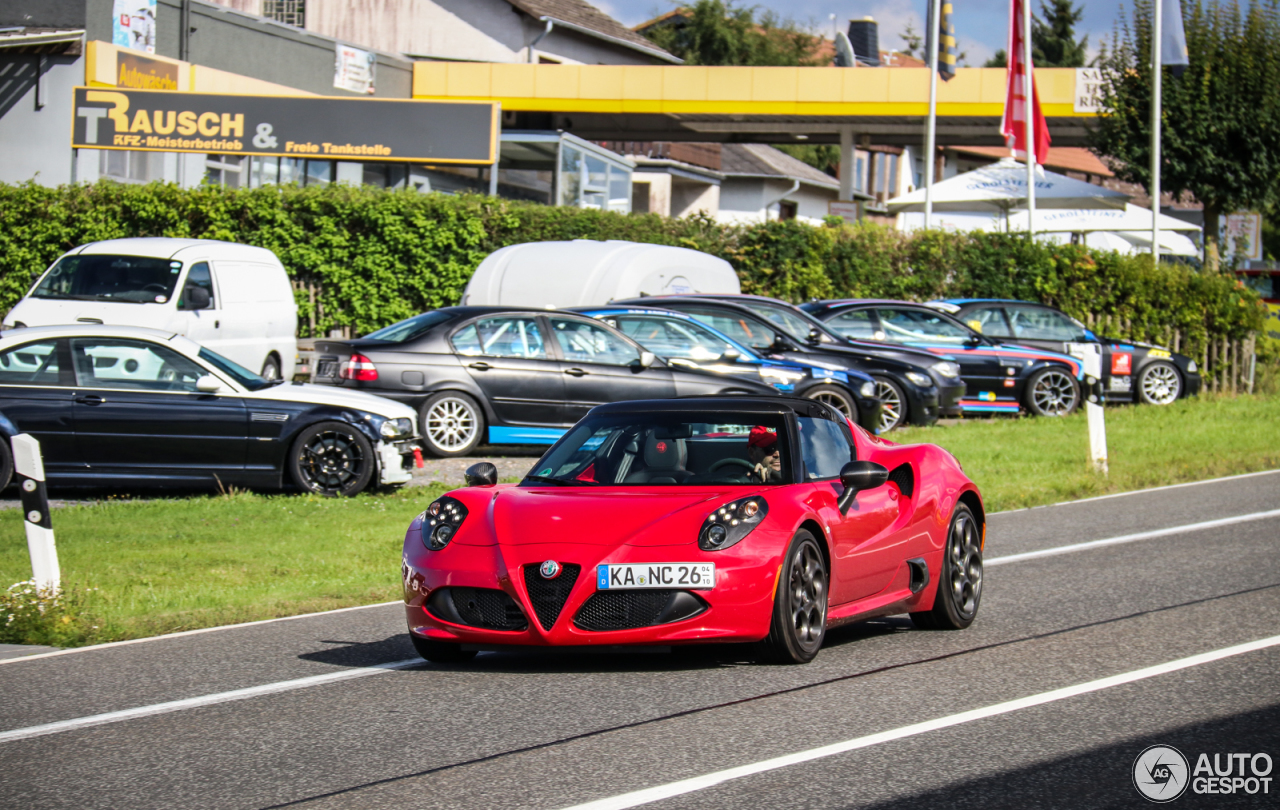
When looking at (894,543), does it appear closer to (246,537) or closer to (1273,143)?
(246,537)

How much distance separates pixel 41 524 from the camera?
840 cm

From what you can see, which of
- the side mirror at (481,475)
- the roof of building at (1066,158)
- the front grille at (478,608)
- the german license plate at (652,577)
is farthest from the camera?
the roof of building at (1066,158)

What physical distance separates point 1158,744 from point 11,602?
5905 mm

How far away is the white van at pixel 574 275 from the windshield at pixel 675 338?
324 centimetres

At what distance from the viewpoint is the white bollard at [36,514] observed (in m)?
8.37

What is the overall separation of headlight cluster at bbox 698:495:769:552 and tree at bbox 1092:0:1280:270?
2400 centimetres

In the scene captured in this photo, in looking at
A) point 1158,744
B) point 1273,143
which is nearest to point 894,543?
point 1158,744

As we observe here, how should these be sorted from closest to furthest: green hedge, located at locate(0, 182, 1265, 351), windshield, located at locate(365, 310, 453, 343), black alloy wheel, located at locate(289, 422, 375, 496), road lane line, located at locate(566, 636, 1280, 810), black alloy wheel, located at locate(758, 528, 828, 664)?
1. road lane line, located at locate(566, 636, 1280, 810)
2. black alloy wheel, located at locate(758, 528, 828, 664)
3. black alloy wheel, located at locate(289, 422, 375, 496)
4. windshield, located at locate(365, 310, 453, 343)
5. green hedge, located at locate(0, 182, 1265, 351)

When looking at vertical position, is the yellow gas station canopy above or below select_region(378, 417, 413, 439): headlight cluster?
above

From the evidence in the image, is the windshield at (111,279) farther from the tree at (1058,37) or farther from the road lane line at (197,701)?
the tree at (1058,37)

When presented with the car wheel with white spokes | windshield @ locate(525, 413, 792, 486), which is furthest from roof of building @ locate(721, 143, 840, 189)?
windshield @ locate(525, 413, 792, 486)

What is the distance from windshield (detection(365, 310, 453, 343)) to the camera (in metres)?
16.1

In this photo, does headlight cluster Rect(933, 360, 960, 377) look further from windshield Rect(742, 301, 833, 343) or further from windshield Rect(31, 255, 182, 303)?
windshield Rect(31, 255, 182, 303)

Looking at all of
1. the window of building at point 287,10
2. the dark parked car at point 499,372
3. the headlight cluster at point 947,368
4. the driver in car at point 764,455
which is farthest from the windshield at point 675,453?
the window of building at point 287,10
